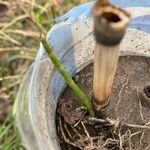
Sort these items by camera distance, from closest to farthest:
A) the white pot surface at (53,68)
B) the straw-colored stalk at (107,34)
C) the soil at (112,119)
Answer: the straw-colored stalk at (107,34) < the white pot surface at (53,68) < the soil at (112,119)

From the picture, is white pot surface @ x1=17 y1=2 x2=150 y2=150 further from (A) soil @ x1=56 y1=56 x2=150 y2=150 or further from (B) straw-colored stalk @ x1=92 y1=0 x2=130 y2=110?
(B) straw-colored stalk @ x1=92 y1=0 x2=130 y2=110

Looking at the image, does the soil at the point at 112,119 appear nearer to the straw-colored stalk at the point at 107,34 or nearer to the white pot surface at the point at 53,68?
the white pot surface at the point at 53,68

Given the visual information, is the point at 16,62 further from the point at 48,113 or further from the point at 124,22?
the point at 124,22

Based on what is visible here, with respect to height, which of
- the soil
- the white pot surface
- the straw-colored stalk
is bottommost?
the soil

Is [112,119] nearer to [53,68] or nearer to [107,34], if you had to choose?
[53,68]

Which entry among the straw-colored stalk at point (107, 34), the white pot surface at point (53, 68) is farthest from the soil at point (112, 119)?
the straw-colored stalk at point (107, 34)

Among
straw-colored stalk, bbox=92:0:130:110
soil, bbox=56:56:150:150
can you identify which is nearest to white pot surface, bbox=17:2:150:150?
soil, bbox=56:56:150:150
